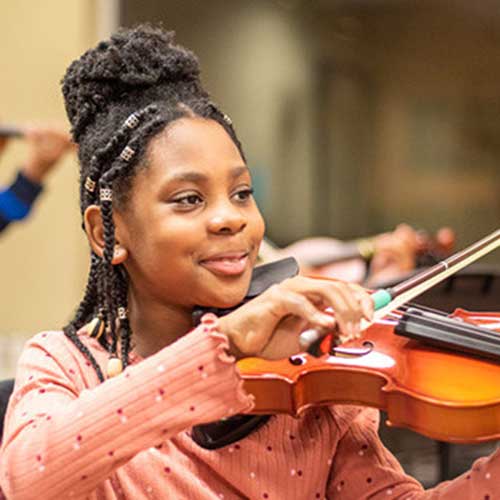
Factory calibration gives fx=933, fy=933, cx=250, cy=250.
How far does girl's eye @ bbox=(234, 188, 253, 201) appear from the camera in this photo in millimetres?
1005

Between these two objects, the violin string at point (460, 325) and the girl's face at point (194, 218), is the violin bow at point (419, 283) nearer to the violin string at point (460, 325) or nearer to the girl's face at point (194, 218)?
the violin string at point (460, 325)

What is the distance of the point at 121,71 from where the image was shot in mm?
1043

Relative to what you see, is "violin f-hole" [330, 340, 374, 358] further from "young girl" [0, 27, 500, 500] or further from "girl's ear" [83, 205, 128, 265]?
"girl's ear" [83, 205, 128, 265]

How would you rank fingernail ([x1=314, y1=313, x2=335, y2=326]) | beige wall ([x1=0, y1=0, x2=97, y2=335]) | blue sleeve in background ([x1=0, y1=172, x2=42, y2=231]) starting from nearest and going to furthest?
1. fingernail ([x1=314, y1=313, x2=335, y2=326])
2. blue sleeve in background ([x1=0, y1=172, x2=42, y2=231])
3. beige wall ([x1=0, y1=0, x2=97, y2=335])

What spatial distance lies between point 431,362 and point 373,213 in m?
2.85

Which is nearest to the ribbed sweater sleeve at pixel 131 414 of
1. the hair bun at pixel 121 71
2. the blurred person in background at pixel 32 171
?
the hair bun at pixel 121 71

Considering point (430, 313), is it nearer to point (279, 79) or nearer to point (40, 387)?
point (40, 387)

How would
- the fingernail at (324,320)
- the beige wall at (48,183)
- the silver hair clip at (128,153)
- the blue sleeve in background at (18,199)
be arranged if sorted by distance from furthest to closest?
the beige wall at (48,183), the blue sleeve in background at (18,199), the silver hair clip at (128,153), the fingernail at (324,320)

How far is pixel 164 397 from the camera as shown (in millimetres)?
795

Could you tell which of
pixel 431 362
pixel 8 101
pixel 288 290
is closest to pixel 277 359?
pixel 288 290

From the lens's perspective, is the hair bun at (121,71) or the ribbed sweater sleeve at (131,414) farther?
the hair bun at (121,71)

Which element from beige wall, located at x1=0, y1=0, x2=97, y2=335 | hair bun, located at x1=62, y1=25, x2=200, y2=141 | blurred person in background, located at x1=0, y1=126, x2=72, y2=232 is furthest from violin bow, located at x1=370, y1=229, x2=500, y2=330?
beige wall, located at x1=0, y1=0, x2=97, y2=335

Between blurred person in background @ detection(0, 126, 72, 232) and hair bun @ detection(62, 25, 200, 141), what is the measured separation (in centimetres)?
168

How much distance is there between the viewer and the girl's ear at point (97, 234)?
1028mm
